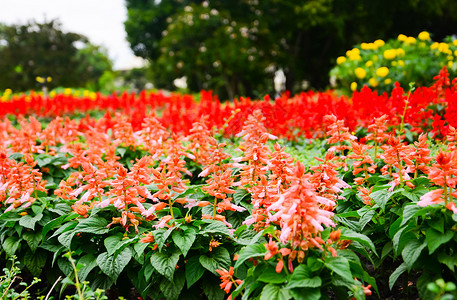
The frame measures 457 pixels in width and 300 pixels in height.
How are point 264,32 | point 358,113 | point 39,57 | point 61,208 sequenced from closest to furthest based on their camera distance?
point 61,208, point 358,113, point 264,32, point 39,57

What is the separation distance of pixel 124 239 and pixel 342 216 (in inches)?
50.0

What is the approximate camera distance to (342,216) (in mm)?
2348

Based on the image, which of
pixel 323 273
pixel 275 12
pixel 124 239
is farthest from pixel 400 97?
pixel 275 12

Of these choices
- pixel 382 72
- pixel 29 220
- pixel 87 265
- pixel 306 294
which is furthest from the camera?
pixel 382 72

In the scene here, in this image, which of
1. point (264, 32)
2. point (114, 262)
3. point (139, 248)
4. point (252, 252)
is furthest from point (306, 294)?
point (264, 32)

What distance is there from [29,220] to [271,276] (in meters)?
1.82

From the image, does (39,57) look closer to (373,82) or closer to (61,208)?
(373,82)

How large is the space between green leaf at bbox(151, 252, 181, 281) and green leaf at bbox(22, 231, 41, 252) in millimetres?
1019

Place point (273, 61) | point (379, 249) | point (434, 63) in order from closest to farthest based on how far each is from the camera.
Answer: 1. point (379, 249)
2. point (434, 63)
3. point (273, 61)

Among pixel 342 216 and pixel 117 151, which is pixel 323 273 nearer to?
pixel 342 216

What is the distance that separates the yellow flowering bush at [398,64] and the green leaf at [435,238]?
5095 mm

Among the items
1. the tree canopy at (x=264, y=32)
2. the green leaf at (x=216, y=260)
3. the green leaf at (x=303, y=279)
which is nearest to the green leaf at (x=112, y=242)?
the green leaf at (x=216, y=260)

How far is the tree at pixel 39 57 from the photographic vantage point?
67.2 feet

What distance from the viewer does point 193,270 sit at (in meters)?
2.27
